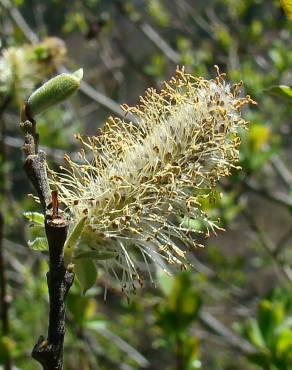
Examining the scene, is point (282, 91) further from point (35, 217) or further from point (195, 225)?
point (195, 225)

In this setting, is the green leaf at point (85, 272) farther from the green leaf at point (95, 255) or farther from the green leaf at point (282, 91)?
the green leaf at point (282, 91)

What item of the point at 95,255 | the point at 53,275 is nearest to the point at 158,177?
the point at 95,255

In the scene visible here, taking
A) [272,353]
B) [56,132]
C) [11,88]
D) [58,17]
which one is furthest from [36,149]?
[58,17]

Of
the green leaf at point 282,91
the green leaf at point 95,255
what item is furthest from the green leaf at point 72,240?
the green leaf at point 282,91

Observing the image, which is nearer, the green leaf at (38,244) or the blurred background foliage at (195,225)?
the green leaf at (38,244)

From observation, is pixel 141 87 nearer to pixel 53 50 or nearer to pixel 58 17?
pixel 58 17

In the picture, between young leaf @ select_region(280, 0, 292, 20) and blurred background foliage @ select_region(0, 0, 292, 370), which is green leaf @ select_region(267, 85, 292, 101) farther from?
young leaf @ select_region(280, 0, 292, 20)

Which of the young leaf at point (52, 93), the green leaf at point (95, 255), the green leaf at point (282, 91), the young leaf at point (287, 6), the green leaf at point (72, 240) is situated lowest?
the green leaf at point (95, 255)

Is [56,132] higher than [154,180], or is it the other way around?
[56,132]
